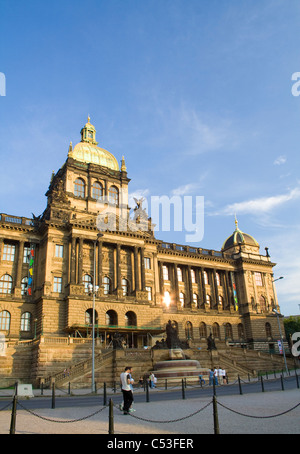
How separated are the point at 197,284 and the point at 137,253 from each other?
17964 mm

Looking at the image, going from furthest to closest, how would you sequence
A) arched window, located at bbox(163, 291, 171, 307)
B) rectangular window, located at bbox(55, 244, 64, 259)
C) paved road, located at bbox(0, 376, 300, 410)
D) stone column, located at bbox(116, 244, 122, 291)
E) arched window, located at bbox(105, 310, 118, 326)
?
arched window, located at bbox(163, 291, 171, 307) < stone column, located at bbox(116, 244, 122, 291) < rectangular window, located at bbox(55, 244, 64, 259) < arched window, located at bbox(105, 310, 118, 326) < paved road, located at bbox(0, 376, 300, 410)

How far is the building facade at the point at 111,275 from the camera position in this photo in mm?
52406

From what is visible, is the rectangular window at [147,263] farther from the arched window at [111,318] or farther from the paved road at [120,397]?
the paved road at [120,397]

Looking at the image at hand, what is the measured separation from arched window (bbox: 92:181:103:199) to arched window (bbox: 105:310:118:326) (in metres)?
21.2

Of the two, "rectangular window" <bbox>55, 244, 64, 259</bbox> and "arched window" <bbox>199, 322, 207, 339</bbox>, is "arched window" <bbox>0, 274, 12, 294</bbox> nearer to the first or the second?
"rectangular window" <bbox>55, 244, 64, 259</bbox>

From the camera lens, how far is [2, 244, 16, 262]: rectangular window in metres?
55.5

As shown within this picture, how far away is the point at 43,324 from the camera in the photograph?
1964 inches

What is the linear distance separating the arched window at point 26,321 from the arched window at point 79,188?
21.8 metres

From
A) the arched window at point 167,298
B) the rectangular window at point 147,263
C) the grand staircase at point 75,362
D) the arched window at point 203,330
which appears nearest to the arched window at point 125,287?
the rectangular window at point 147,263

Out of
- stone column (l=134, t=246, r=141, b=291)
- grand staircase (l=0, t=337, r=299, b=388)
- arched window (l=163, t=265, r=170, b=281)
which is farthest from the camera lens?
arched window (l=163, t=265, r=170, b=281)

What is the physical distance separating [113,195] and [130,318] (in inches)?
906

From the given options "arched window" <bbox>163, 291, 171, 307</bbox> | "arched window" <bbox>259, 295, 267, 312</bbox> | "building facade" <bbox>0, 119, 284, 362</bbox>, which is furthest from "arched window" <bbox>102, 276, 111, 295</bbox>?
"arched window" <bbox>259, 295, 267, 312</bbox>

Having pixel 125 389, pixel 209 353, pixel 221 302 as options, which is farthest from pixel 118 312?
pixel 125 389
